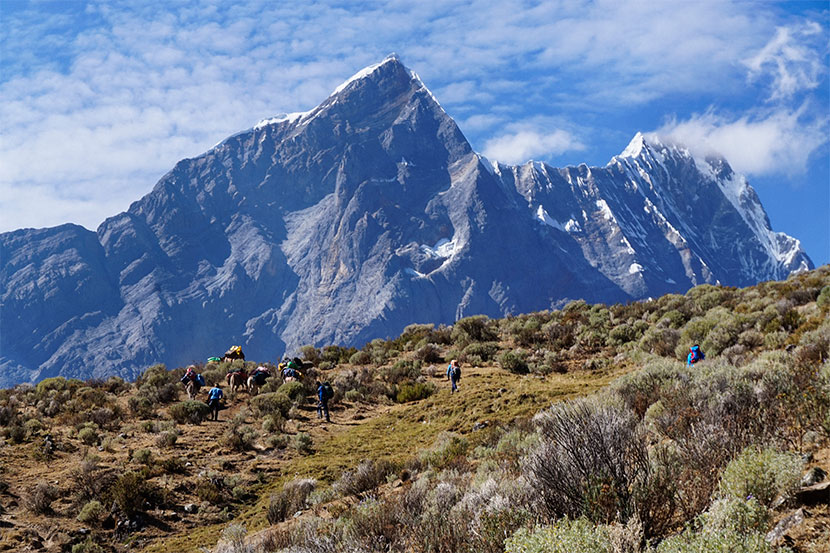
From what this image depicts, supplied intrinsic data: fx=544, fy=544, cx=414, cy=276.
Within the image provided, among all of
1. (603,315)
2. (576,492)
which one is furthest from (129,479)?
(603,315)

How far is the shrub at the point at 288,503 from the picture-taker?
1187cm

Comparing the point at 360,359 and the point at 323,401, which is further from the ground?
the point at 360,359

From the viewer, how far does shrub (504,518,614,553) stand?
4.23 m

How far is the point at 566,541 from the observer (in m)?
4.25

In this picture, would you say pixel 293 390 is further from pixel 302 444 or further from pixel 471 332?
pixel 471 332

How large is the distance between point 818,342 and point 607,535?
1110 cm

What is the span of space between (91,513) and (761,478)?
14012 mm

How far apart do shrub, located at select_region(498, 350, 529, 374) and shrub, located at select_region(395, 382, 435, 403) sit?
330cm

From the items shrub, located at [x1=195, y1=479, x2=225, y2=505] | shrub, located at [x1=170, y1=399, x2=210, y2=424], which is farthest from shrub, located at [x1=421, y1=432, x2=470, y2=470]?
shrub, located at [x1=170, y1=399, x2=210, y2=424]

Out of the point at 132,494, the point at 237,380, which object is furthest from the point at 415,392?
the point at 132,494

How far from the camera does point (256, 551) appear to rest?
805cm

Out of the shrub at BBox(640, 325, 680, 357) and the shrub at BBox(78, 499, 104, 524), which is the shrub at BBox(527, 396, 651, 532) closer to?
the shrub at BBox(78, 499, 104, 524)

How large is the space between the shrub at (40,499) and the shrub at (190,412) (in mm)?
6226

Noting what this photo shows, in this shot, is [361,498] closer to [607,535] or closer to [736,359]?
[607,535]
